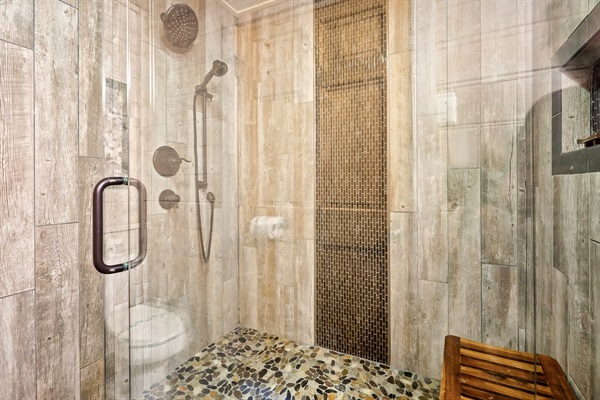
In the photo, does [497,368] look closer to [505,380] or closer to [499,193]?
[505,380]

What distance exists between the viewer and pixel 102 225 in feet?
3.74

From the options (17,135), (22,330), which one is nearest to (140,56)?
(17,135)

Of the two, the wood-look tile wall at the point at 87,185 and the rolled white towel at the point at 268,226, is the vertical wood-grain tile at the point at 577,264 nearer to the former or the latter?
the rolled white towel at the point at 268,226

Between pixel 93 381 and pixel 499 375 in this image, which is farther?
pixel 93 381

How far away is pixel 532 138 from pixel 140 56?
1.70 m

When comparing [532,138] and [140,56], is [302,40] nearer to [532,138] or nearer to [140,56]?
[140,56]

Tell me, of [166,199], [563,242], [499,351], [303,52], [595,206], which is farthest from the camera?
[303,52]

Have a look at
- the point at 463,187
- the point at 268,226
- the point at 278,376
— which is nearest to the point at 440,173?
the point at 463,187

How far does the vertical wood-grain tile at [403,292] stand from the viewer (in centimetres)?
144

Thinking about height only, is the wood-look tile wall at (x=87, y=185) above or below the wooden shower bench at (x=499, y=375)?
above

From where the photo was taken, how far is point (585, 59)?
0.84 meters

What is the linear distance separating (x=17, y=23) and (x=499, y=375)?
2.16 m

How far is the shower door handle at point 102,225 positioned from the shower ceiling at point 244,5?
1017mm

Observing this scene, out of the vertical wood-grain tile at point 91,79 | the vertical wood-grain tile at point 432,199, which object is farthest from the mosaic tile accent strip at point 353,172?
the vertical wood-grain tile at point 91,79
